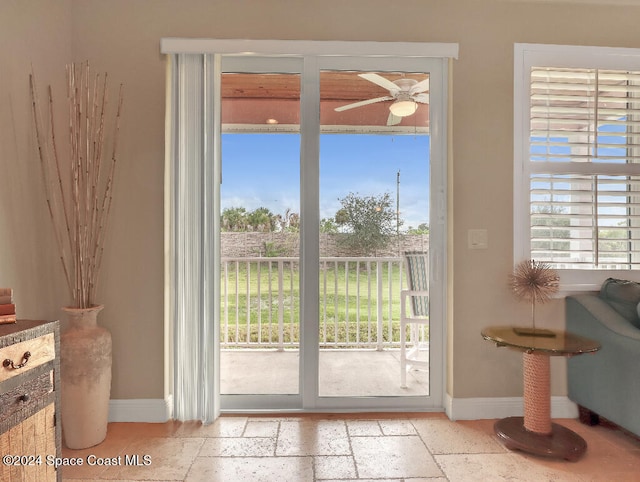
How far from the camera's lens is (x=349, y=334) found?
2779 millimetres

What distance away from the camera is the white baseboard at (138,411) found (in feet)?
7.90

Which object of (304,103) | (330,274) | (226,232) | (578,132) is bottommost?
(330,274)

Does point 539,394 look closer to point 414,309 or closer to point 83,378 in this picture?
point 414,309

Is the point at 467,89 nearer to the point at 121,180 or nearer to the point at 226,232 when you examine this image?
the point at 226,232

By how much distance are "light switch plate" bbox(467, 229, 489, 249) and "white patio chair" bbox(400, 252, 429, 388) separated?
0.95ft

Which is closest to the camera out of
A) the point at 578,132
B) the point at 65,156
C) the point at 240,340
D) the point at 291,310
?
the point at 65,156

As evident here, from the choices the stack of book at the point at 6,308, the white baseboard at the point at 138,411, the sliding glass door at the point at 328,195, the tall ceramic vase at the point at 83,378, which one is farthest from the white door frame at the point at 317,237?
the stack of book at the point at 6,308

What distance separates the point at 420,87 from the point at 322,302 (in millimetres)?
1555

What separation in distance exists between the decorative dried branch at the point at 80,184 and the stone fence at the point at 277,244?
29.2 inches

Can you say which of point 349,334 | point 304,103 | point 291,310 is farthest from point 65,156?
point 349,334

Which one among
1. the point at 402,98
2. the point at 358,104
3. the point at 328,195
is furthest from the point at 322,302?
→ the point at 402,98

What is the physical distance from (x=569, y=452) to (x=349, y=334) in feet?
4.53

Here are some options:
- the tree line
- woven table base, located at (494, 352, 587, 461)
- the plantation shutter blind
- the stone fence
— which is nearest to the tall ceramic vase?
the stone fence

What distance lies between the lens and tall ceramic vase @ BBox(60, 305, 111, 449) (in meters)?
2.04
